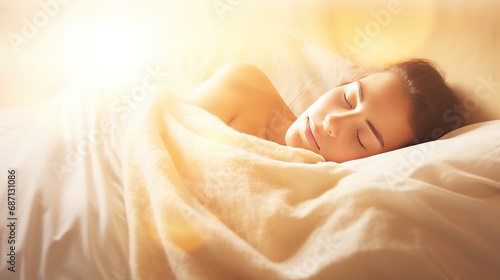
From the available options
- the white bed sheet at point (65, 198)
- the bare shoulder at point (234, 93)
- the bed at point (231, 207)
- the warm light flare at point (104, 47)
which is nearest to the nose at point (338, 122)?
the bed at point (231, 207)

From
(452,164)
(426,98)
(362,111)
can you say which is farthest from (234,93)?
→ (452,164)

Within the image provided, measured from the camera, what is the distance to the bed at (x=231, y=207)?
743mm

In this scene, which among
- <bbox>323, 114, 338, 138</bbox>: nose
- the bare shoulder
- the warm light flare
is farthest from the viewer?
the warm light flare

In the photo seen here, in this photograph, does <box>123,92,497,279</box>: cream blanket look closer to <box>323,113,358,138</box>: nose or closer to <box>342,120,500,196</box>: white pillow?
<box>342,120,500,196</box>: white pillow

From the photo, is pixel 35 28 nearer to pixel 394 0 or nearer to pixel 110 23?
pixel 110 23

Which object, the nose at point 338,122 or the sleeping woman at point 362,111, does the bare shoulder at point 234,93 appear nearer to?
the sleeping woman at point 362,111

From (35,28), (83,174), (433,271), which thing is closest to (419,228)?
(433,271)

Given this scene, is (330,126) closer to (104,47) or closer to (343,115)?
(343,115)

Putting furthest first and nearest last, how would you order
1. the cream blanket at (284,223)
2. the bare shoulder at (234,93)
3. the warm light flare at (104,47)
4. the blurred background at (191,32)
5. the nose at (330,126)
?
the warm light flare at (104,47) → the blurred background at (191,32) → the bare shoulder at (234,93) → the nose at (330,126) → the cream blanket at (284,223)

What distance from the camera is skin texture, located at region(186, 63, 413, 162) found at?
3.63 ft

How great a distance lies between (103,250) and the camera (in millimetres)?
Answer: 790

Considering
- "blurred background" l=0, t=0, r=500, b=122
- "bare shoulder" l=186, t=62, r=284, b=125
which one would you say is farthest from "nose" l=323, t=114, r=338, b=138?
"blurred background" l=0, t=0, r=500, b=122

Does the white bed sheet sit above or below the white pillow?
above

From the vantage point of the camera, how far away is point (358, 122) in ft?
3.61
